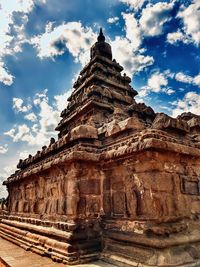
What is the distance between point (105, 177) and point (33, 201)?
3171 mm

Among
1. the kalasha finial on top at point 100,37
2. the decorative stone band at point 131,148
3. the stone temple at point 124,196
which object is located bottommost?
the stone temple at point 124,196

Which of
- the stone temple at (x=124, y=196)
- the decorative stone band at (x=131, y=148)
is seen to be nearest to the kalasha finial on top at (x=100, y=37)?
the stone temple at (x=124, y=196)

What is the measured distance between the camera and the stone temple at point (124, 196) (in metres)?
3.95

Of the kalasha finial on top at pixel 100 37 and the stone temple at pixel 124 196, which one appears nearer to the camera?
the stone temple at pixel 124 196

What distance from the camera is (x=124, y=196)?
182 inches

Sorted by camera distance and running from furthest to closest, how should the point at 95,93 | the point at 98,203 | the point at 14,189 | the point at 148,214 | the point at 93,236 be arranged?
the point at 14,189
the point at 95,93
the point at 98,203
the point at 93,236
the point at 148,214

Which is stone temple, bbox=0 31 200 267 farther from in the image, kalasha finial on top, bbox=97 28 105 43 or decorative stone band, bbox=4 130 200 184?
kalasha finial on top, bbox=97 28 105 43

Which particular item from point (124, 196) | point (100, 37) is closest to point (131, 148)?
Answer: point (124, 196)

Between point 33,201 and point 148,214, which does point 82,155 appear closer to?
point 148,214

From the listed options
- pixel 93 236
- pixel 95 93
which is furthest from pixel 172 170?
pixel 95 93

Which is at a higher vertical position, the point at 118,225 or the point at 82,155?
the point at 82,155

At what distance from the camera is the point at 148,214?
399 cm

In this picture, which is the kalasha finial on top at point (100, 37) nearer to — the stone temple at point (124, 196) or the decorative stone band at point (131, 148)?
the stone temple at point (124, 196)

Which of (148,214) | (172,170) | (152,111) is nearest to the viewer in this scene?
(148,214)
